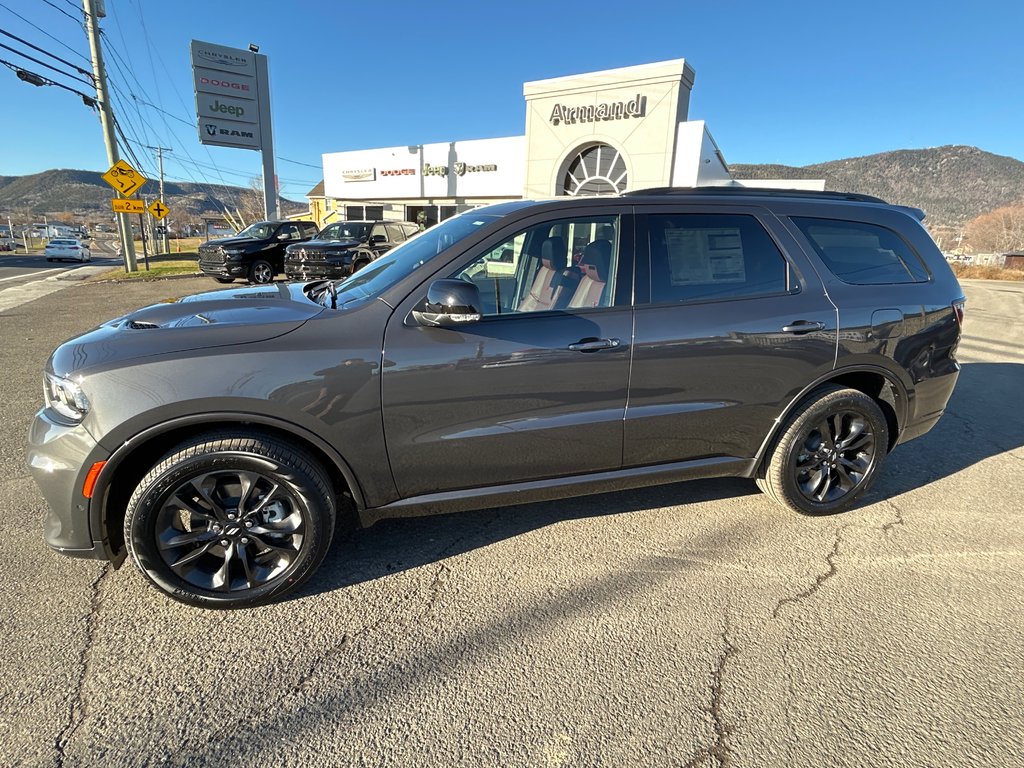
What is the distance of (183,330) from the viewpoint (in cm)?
228

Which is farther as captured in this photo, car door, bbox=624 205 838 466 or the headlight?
car door, bbox=624 205 838 466

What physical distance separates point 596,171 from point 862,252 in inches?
665

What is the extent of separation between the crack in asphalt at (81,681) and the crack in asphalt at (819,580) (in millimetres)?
2728

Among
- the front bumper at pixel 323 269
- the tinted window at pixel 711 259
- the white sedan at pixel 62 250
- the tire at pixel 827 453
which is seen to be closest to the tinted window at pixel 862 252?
the tinted window at pixel 711 259

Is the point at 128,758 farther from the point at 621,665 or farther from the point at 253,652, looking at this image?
the point at 621,665

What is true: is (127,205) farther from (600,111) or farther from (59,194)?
(59,194)

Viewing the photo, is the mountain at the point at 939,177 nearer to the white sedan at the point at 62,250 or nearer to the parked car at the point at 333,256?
the white sedan at the point at 62,250

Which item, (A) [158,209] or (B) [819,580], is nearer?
(B) [819,580]

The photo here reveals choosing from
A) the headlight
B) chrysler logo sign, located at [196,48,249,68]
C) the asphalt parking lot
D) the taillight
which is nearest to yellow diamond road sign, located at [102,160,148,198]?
chrysler logo sign, located at [196,48,249,68]

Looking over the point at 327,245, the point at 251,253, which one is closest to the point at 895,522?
the point at 327,245

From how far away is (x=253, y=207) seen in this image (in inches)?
3031

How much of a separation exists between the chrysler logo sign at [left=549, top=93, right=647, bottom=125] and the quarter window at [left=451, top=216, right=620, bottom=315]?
16.6 meters

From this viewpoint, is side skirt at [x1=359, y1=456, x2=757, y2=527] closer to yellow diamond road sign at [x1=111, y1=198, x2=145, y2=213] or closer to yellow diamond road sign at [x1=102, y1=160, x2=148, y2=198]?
yellow diamond road sign at [x1=111, y1=198, x2=145, y2=213]

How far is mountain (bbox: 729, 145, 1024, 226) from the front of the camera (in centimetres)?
10050
